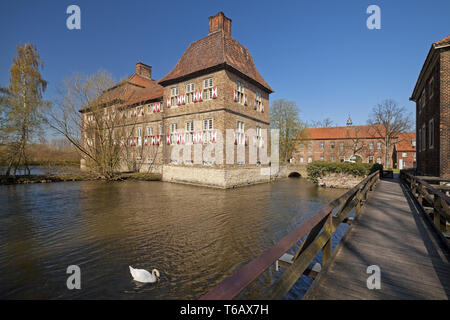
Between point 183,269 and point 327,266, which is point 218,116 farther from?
point 327,266

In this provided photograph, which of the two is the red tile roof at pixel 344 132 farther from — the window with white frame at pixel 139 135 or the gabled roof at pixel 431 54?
the window with white frame at pixel 139 135

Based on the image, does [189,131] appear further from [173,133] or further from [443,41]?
[443,41]

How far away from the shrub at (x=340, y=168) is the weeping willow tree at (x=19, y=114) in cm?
2507

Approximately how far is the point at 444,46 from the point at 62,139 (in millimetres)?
28055

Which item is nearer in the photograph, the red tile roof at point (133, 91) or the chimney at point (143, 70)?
the red tile roof at point (133, 91)

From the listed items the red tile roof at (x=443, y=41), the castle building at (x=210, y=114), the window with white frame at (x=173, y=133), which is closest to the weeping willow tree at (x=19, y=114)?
the castle building at (x=210, y=114)

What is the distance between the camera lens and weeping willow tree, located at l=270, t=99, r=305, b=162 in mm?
33500

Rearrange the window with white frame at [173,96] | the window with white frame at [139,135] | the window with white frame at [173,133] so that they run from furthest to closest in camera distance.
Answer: the window with white frame at [139,135]
the window with white frame at [173,96]
the window with white frame at [173,133]

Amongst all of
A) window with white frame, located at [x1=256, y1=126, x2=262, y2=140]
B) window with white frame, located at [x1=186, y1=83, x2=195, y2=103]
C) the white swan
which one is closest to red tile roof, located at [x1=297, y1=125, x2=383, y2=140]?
window with white frame, located at [x1=256, y1=126, x2=262, y2=140]

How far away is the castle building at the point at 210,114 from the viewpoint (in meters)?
17.0

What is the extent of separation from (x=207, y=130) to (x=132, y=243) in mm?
12404

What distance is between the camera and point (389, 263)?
131 inches

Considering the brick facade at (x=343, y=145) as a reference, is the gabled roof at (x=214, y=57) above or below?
above
